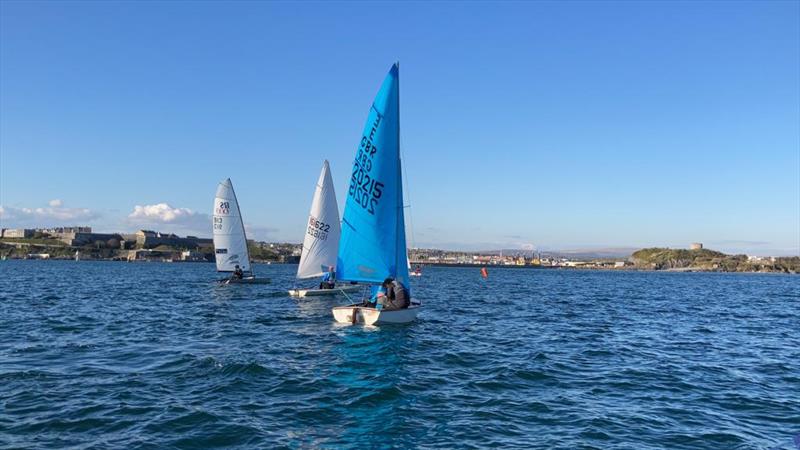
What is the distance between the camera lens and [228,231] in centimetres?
5875

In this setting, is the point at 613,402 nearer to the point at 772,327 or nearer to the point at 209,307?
the point at 772,327

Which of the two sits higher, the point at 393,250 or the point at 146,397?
the point at 393,250

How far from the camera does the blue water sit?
11.8 meters

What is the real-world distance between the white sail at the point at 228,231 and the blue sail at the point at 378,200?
106 ft

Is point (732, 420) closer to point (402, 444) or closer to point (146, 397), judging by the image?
point (402, 444)

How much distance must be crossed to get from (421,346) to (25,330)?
17820 mm

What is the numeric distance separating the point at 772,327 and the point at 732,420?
1051 inches

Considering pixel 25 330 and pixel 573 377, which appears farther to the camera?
pixel 25 330

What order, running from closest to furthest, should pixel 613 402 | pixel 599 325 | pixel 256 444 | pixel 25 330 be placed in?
pixel 256 444 → pixel 613 402 → pixel 25 330 → pixel 599 325

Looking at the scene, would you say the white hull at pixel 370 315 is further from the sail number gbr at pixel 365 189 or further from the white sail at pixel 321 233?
the white sail at pixel 321 233

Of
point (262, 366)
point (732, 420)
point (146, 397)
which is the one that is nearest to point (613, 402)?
point (732, 420)

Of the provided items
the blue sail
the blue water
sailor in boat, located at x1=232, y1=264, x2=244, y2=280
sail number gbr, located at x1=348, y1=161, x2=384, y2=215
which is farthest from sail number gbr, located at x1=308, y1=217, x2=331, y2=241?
→ sail number gbr, located at x1=348, y1=161, x2=384, y2=215

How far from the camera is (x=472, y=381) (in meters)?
17.0

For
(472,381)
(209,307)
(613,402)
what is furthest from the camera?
(209,307)
